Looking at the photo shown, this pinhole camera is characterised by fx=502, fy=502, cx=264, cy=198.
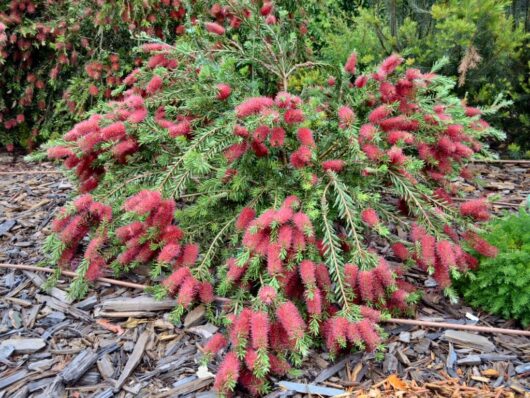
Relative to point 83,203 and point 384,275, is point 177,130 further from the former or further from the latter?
point 384,275

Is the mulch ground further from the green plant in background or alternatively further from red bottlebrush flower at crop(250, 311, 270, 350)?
the green plant in background

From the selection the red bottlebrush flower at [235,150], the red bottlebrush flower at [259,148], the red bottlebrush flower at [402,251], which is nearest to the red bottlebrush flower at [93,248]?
the red bottlebrush flower at [235,150]

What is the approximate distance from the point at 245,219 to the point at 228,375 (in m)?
0.69

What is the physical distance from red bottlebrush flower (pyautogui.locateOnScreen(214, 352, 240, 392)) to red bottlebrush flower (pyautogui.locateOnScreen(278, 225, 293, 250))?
459 millimetres

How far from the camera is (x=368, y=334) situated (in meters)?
1.81

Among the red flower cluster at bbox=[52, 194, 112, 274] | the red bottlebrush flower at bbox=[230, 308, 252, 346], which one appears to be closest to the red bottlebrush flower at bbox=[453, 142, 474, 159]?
the red bottlebrush flower at bbox=[230, 308, 252, 346]

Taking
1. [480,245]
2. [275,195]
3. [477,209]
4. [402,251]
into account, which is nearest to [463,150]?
[477,209]

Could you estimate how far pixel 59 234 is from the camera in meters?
2.48

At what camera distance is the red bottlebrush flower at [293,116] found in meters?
2.14

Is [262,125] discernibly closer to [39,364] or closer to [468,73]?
[39,364]

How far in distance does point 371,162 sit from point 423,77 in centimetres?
55

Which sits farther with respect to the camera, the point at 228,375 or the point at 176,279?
the point at 176,279

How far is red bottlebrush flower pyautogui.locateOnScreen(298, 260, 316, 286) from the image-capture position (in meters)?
1.91

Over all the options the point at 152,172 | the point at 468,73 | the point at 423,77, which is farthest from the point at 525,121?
the point at 152,172
